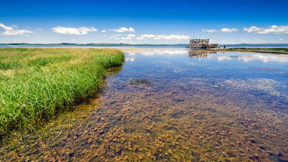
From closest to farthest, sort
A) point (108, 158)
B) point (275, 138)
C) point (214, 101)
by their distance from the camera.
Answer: point (108, 158) < point (275, 138) < point (214, 101)

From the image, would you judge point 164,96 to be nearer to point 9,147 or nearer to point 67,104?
point 67,104

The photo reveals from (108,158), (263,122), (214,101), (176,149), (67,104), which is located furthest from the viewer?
(214,101)

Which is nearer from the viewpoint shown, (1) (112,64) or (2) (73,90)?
(2) (73,90)

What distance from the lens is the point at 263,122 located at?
24.7ft

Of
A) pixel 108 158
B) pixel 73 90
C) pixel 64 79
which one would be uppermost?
pixel 64 79

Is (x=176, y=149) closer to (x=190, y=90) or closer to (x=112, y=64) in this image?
(x=190, y=90)

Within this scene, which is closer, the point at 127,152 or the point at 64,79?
the point at 127,152

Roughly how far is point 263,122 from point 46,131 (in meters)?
11.6

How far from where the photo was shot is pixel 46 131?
6426mm

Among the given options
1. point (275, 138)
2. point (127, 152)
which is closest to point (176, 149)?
point (127, 152)

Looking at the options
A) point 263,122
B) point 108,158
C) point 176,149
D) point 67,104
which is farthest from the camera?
point 67,104

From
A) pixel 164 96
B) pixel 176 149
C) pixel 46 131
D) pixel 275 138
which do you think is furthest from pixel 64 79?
pixel 275 138

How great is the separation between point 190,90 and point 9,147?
12.6 metres

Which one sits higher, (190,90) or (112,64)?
(112,64)
